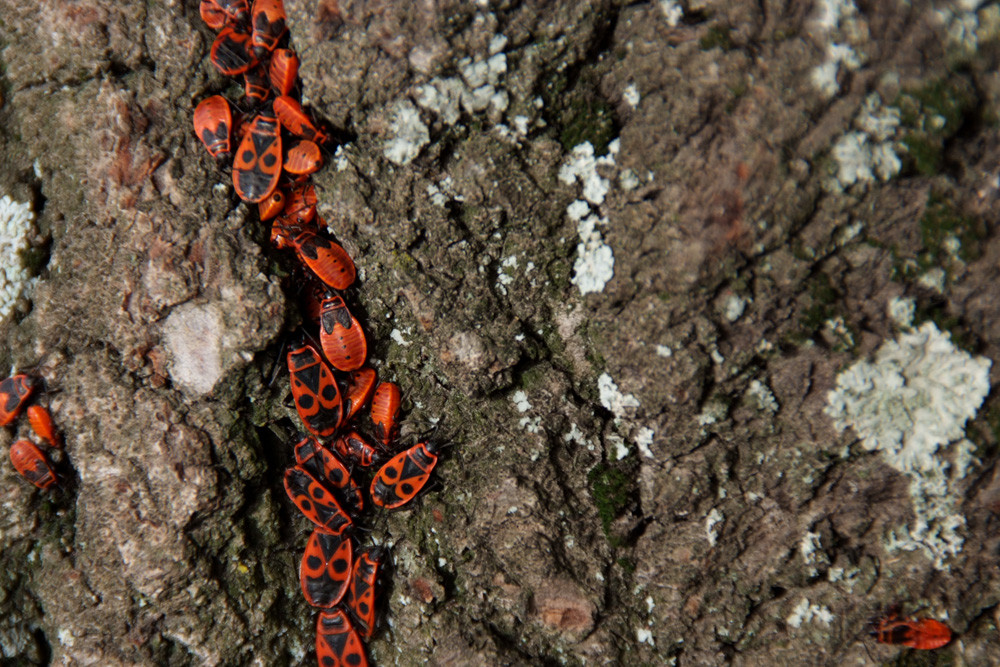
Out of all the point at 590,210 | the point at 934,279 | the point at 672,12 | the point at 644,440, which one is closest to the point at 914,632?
the point at 644,440

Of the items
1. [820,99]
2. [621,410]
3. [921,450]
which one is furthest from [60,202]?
[921,450]

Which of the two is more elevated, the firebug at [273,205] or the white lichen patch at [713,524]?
the firebug at [273,205]

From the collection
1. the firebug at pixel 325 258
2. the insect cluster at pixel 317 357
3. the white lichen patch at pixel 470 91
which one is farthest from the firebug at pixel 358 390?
the white lichen patch at pixel 470 91

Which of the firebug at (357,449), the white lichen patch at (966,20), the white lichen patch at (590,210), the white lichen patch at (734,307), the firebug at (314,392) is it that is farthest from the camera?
the firebug at (357,449)

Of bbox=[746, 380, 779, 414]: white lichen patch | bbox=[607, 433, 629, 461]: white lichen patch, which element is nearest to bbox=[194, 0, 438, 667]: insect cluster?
bbox=[607, 433, 629, 461]: white lichen patch

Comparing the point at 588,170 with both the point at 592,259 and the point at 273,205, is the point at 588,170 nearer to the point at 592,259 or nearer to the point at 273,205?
the point at 592,259

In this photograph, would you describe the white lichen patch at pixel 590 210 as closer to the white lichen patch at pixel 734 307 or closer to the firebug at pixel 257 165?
the white lichen patch at pixel 734 307

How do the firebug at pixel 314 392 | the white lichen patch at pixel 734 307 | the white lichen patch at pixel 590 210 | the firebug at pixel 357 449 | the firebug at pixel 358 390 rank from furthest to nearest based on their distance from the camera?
the firebug at pixel 357 449 < the firebug at pixel 358 390 < the firebug at pixel 314 392 < the white lichen patch at pixel 590 210 < the white lichen patch at pixel 734 307
